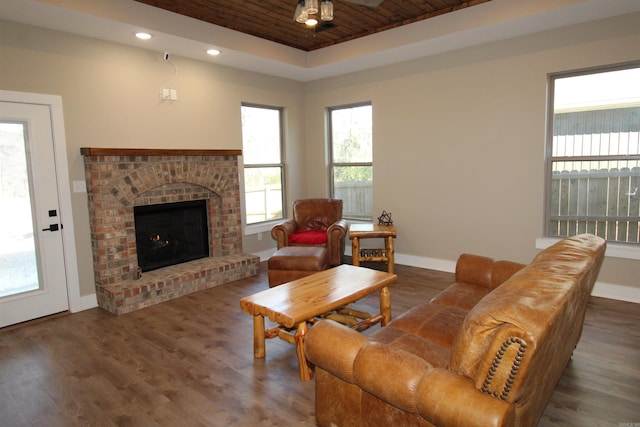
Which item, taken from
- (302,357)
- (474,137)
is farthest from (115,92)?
(474,137)

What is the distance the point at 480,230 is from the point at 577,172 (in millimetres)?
1166

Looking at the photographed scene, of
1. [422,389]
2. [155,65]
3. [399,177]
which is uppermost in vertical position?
[155,65]

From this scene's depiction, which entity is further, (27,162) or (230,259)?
(230,259)

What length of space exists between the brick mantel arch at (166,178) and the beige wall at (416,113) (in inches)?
11.8

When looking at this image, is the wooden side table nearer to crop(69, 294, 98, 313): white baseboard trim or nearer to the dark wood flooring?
the dark wood flooring

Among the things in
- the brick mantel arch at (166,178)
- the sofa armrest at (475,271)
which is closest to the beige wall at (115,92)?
the brick mantel arch at (166,178)

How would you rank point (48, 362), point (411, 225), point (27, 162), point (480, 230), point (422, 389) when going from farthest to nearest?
point (411, 225) → point (480, 230) → point (27, 162) → point (48, 362) → point (422, 389)

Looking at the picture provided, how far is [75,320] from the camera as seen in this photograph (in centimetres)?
363

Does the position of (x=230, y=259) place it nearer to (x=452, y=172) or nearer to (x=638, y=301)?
(x=452, y=172)

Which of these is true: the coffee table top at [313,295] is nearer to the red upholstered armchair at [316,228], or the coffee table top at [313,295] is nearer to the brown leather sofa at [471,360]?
the brown leather sofa at [471,360]

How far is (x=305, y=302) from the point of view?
2639 mm

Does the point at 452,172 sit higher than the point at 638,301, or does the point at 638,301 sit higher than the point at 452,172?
the point at 452,172

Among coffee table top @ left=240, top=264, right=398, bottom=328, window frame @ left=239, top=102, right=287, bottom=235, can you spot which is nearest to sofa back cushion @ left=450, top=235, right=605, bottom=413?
coffee table top @ left=240, top=264, right=398, bottom=328

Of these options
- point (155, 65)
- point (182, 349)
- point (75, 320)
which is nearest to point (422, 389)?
point (182, 349)
